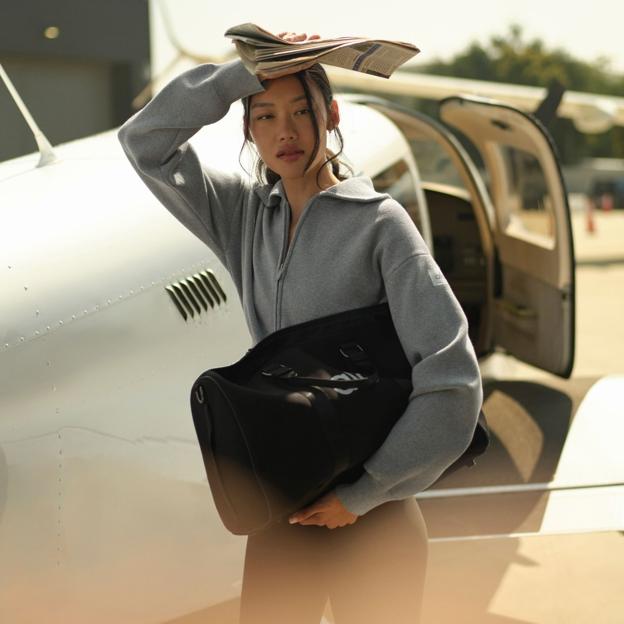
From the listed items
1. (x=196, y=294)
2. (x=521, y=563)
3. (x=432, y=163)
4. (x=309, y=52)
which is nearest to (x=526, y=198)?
(x=432, y=163)

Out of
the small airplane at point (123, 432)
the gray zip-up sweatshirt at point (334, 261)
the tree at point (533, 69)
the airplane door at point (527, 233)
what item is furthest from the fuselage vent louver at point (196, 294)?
the tree at point (533, 69)

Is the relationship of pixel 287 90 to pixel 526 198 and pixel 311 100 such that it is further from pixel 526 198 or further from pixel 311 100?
pixel 526 198

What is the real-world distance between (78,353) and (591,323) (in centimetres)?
1078

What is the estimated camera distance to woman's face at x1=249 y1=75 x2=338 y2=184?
7.12 ft

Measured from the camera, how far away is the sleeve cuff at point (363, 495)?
2020 mm

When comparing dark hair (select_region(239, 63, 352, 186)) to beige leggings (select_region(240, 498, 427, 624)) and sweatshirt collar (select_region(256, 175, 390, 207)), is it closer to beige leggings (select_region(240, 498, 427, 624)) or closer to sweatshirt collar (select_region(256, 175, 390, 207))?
sweatshirt collar (select_region(256, 175, 390, 207))

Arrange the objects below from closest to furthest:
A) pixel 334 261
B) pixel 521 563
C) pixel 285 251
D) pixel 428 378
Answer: pixel 428 378
pixel 334 261
pixel 285 251
pixel 521 563

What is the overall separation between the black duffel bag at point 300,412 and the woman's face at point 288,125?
35 cm

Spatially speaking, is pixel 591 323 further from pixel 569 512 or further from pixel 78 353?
pixel 78 353

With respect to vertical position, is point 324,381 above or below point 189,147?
below

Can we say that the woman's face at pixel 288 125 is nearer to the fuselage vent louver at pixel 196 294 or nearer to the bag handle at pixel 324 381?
the bag handle at pixel 324 381

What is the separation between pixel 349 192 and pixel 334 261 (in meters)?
0.15

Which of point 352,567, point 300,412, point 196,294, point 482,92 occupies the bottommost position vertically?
point 482,92

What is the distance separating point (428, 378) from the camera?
1959mm
